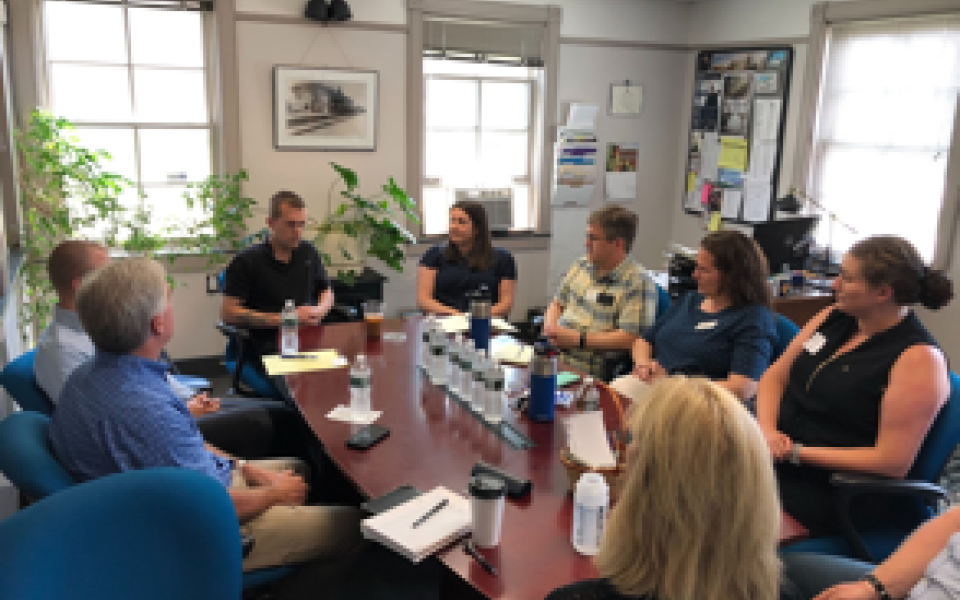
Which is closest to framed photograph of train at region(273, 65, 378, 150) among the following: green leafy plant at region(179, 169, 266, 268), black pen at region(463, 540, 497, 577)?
green leafy plant at region(179, 169, 266, 268)

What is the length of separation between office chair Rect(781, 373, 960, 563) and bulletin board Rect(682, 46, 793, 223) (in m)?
3.23

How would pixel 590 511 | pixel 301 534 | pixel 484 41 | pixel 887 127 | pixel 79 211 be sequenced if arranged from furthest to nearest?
pixel 484 41, pixel 887 127, pixel 79 211, pixel 301 534, pixel 590 511

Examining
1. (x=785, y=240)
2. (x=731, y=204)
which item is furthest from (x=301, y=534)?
(x=731, y=204)

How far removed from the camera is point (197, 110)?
14.6 feet

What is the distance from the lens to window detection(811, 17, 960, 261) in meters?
3.91

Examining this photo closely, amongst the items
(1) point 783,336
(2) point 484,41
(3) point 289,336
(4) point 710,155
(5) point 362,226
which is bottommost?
(3) point 289,336

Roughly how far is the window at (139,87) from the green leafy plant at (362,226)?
870mm

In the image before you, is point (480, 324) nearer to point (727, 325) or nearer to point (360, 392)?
point (360, 392)

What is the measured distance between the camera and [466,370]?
2266mm

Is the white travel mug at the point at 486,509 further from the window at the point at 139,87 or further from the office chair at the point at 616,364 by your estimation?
the window at the point at 139,87

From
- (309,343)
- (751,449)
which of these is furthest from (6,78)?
(751,449)

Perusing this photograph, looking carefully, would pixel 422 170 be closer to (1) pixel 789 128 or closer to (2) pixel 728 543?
(1) pixel 789 128

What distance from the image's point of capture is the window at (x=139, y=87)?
410cm

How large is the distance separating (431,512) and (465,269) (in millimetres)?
2148
